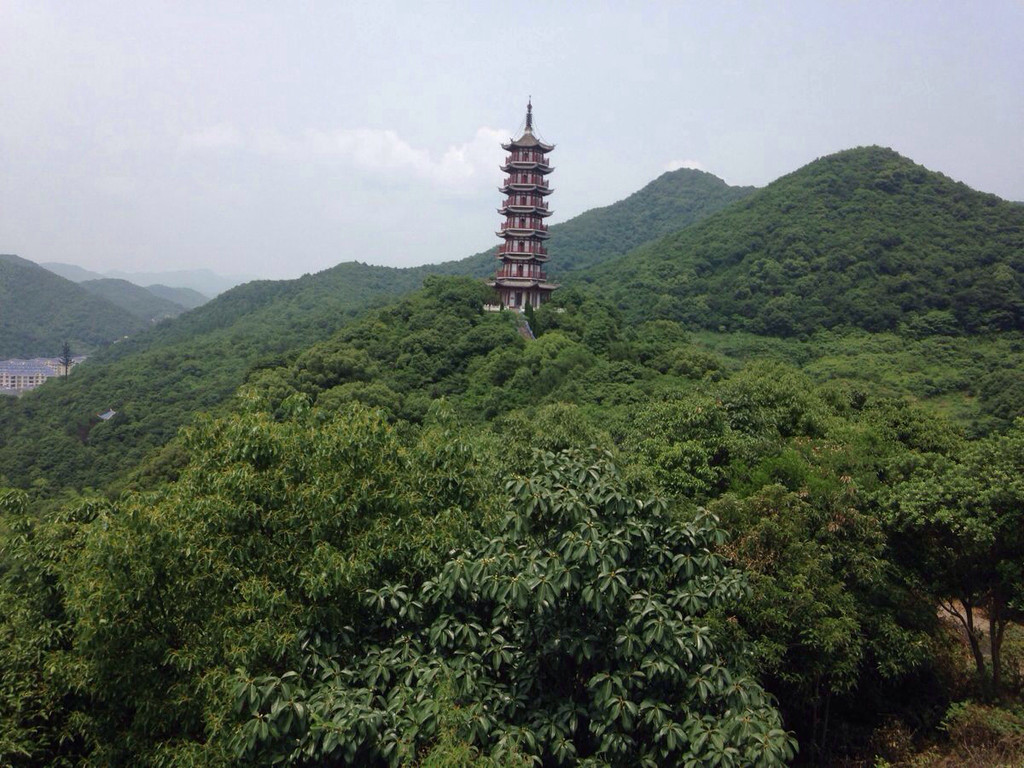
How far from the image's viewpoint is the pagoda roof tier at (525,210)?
35156 mm

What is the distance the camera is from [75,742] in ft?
21.9

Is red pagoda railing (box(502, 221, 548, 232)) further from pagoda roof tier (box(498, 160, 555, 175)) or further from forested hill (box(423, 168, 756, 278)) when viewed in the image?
forested hill (box(423, 168, 756, 278))

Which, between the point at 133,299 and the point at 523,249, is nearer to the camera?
the point at 523,249

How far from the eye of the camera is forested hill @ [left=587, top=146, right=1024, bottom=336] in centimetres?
4281

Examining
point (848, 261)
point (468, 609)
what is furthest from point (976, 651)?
point (848, 261)

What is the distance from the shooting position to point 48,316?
111438mm

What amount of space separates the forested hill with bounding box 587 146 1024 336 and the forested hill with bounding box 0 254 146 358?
8641 cm

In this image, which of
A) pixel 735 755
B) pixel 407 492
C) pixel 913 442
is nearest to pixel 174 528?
pixel 407 492

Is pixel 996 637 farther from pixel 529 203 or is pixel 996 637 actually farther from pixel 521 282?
pixel 529 203

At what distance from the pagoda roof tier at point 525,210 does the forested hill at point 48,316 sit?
91.8 metres

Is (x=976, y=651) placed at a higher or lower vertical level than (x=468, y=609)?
lower

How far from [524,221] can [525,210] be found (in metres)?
0.58

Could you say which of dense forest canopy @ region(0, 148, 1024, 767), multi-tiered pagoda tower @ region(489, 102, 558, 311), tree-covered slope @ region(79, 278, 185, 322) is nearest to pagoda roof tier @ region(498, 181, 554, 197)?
multi-tiered pagoda tower @ region(489, 102, 558, 311)

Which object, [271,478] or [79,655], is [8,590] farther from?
[271,478]
